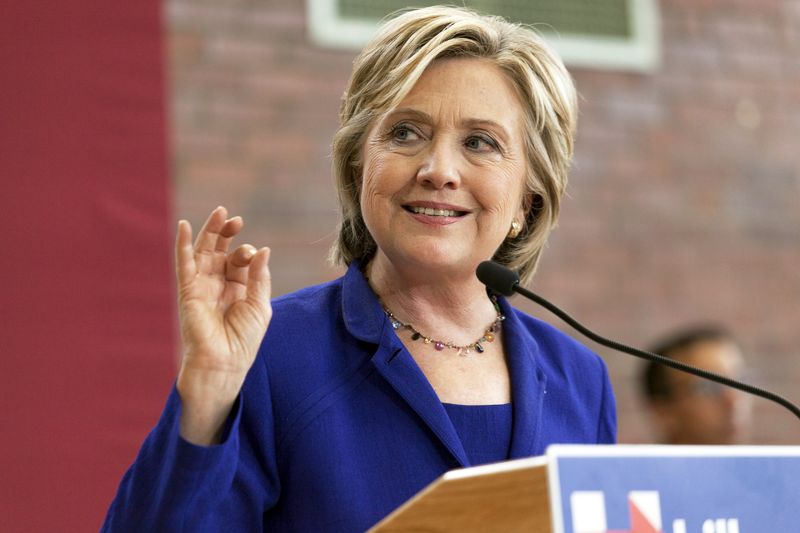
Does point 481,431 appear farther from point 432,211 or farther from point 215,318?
point 215,318

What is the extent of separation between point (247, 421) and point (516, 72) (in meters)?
0.75

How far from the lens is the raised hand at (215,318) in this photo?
1.52 meters

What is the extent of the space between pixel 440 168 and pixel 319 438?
47 cm

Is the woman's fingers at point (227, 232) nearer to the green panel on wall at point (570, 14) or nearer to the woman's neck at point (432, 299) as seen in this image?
the woman's neck at point (432, 299)

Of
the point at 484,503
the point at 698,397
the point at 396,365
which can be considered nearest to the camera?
the point at 484,503

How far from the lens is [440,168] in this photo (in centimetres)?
186

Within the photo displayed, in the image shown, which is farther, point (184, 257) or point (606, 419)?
point (606, 419)

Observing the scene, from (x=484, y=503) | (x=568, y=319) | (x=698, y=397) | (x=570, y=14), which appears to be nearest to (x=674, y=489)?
(x=484, y=503)

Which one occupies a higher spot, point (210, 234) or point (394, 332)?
point (210, 234)

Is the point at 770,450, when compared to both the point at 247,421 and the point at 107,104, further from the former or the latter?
the point at 107,104

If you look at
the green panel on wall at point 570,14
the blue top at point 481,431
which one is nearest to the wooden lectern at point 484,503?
the blue top at point 481,431

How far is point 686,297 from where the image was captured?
459 centimetres

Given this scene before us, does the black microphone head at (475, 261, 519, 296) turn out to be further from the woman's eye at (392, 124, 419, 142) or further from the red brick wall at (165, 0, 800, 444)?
the red brick wall at (165, 0, 800, 444)

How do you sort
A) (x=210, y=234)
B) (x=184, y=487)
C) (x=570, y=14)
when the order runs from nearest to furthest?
(x=184, y=487)
(x=210, y=234)
(x=570, y=14)
